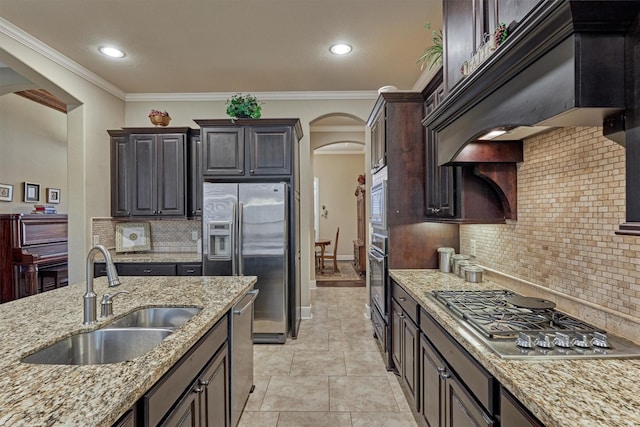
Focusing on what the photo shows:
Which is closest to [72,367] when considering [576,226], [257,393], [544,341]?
[544,341]

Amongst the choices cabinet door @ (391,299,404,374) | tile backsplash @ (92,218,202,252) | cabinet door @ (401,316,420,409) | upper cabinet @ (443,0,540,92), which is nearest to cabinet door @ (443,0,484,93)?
upper cabinet @ (443,0,540,92)

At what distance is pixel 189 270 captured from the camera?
12.2ft

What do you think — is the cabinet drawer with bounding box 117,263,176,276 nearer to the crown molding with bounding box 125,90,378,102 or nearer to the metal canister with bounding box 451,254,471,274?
the crown molding with bounding box 125,90,378,102

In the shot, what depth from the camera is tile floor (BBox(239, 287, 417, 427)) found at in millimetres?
2254

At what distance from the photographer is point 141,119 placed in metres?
4.48

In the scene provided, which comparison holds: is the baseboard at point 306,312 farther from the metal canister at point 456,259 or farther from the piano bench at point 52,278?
the piano bench at point 52,278

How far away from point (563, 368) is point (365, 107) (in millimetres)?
3906

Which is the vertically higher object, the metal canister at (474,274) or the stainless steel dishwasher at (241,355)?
the metal canister at (474,274)

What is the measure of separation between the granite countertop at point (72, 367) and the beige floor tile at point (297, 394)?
103 cm

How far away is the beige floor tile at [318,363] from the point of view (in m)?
2.91

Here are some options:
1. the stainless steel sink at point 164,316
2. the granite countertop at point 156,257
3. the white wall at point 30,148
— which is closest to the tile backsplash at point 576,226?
the stainless steel sink at point 164,316

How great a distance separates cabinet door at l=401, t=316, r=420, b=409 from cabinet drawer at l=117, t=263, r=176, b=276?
2680mm

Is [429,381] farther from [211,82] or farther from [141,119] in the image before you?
[141,119]

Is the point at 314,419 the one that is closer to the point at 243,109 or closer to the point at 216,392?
the point at 216,392
